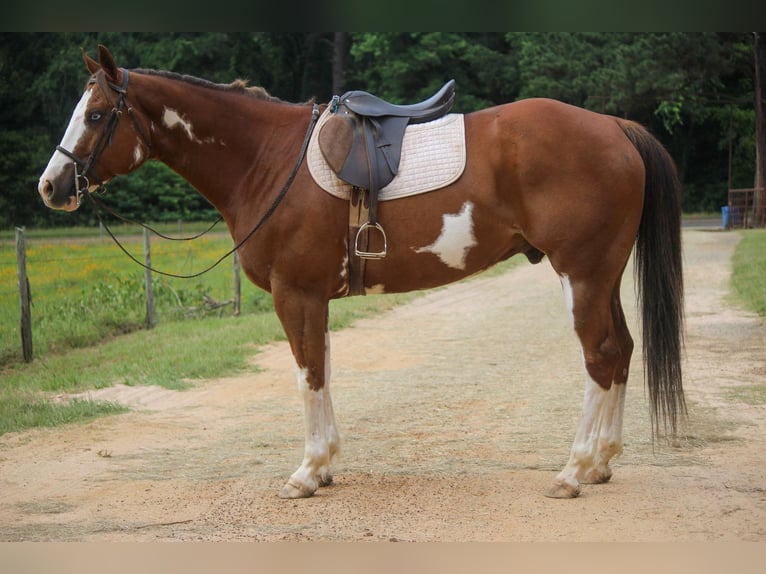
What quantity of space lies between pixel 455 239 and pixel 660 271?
1140 mm

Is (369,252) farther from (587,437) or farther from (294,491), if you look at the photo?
(587,437)

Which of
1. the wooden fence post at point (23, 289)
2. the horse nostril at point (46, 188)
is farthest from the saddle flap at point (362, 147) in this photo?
the wooden fence post at point (23, 289)

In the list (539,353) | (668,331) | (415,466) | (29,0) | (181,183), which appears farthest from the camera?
(181,183)

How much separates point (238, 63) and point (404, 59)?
5165 mm

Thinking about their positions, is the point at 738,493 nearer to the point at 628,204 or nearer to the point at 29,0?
the point at 628,204

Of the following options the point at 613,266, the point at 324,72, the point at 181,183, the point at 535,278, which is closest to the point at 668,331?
the point at 613,266

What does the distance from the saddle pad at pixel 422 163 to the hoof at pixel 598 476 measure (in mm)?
1729

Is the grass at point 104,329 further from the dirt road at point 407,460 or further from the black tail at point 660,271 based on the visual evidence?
the black tail at point 660,271

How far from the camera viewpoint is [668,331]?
488cm

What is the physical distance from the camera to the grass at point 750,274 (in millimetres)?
12141

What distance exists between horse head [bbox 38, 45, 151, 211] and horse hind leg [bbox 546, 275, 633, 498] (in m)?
2.49

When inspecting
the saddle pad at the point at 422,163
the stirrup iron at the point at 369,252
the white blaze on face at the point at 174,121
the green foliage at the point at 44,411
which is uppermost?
the white blaze on face at the point at 174,121

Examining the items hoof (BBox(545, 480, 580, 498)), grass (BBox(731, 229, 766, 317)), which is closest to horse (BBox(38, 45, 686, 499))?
hoof (BBox(545, 480, 580, 498))

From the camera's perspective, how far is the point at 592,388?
4.61 m
